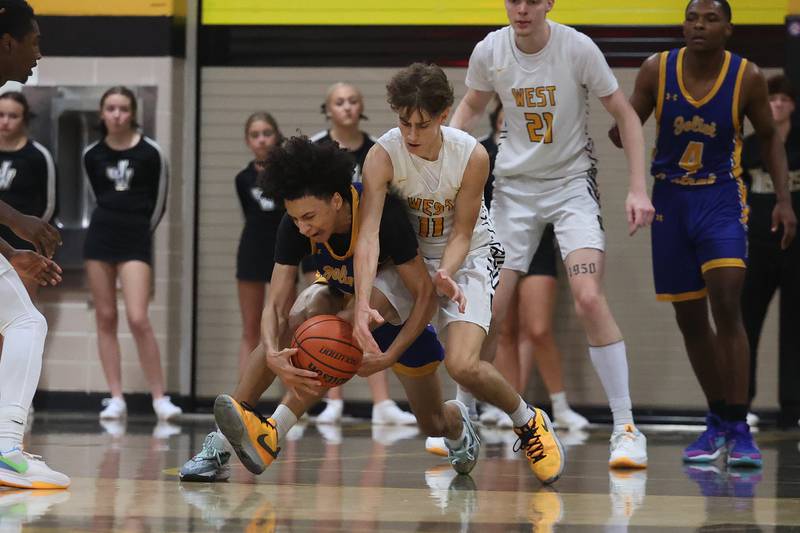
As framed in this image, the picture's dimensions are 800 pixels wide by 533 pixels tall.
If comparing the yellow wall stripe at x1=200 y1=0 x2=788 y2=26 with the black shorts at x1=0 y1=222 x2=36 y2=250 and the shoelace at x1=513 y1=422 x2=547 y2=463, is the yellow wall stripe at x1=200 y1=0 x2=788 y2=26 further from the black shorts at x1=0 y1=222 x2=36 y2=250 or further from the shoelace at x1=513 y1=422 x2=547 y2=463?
the shoelace at x1=513 y1=422 x2=547 y2=463

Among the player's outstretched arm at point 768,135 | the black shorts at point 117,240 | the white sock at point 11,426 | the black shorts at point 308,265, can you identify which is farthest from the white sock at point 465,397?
the black shorts at point 117,240

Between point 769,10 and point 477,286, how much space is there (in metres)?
4.67

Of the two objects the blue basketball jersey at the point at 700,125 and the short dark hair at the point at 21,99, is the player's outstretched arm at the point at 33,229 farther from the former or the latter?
the short dark hair at the point at 21,99

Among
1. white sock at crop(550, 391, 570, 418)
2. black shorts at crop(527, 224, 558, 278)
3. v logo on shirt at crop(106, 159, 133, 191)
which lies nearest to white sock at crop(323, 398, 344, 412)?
white sock at crop(550, 391, 570, 418)

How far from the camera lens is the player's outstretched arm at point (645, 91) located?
6.23 m

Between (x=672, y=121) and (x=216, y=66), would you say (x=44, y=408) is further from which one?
(x=672, y=121)

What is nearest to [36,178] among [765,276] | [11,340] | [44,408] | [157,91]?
[157,91]

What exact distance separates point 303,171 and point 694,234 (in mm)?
2252

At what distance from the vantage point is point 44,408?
9.31m

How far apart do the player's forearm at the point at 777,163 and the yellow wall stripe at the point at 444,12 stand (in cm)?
298

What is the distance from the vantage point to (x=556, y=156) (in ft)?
19.5

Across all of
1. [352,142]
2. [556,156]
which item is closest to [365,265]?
[556,156]

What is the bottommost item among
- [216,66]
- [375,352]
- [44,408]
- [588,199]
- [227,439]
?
[44,408]

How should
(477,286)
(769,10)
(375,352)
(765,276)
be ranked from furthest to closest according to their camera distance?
(769,10) < (765,276) < (477,286) < (375,352)
